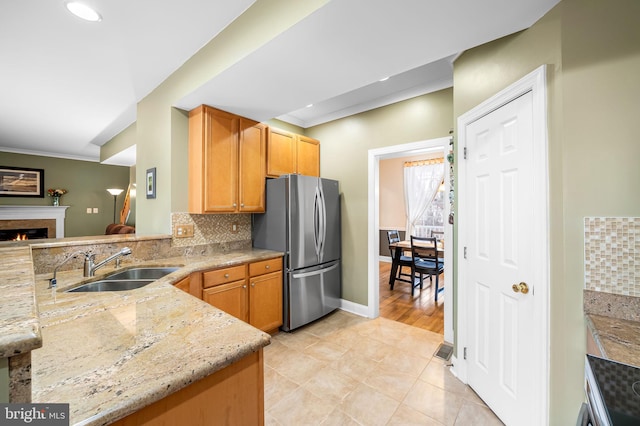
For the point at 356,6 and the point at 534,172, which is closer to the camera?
the point at 356,6

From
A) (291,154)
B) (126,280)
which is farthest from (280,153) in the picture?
(126,280)

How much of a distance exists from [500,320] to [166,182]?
299 centimetres

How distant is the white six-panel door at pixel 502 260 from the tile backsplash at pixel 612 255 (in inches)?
10.0

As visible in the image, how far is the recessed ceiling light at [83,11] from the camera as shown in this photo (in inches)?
66.9

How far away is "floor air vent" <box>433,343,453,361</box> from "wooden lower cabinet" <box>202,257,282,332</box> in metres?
1.59

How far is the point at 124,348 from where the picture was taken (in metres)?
0.89

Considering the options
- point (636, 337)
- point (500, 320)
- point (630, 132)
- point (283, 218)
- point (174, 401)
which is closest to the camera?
point (174, 401)

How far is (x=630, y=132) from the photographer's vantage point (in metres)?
1.17

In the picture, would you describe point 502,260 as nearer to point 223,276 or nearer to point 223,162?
point 223,276

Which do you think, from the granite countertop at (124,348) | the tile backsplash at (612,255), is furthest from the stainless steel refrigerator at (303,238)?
the tile backsplash at (612,255)

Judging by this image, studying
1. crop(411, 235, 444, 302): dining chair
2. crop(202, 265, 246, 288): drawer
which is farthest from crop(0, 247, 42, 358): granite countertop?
crop(411, 235, 444, 302): dining chair

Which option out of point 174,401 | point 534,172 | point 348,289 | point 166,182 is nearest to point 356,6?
point 534,172

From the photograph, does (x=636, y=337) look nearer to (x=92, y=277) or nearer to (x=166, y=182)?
(x=92, y=277)

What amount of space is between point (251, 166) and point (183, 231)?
0.98 metres
